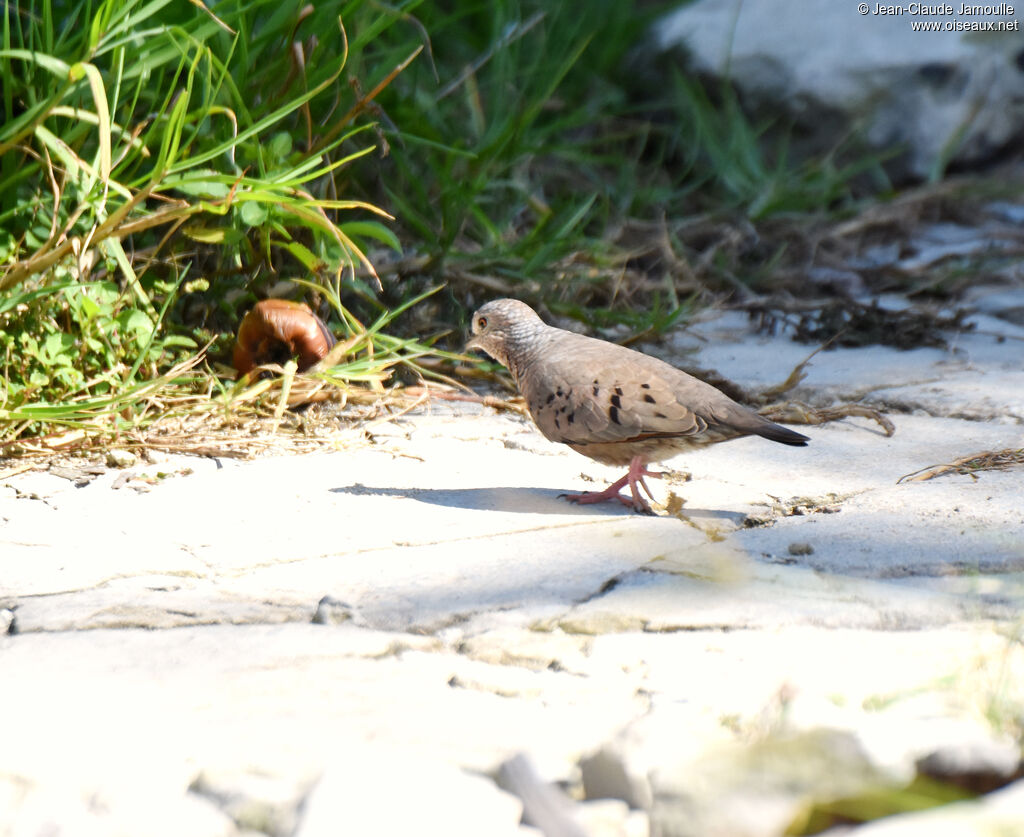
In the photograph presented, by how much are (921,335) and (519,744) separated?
10.7 ft

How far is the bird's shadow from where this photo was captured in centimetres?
271

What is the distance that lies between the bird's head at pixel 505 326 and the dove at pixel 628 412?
0.18m

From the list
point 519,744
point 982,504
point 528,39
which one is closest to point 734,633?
point 519,744

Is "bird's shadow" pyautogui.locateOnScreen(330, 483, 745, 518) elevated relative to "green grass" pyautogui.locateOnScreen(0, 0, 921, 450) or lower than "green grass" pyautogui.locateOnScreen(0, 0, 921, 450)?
lower

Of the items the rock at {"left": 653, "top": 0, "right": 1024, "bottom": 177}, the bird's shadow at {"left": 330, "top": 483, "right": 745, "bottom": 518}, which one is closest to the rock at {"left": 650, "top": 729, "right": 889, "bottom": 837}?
the bird's shadow at {"left": 330, "top": 483, "right": 745, "bottom": 518}

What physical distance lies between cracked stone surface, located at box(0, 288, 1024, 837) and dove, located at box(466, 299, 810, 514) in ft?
0.45

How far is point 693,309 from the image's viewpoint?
15.2 feet

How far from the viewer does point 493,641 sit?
1.88 metres

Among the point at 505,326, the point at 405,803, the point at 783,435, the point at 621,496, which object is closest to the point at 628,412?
the point at 621,496

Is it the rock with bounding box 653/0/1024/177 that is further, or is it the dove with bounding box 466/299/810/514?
the rock with bounding box 653/0/1024/177

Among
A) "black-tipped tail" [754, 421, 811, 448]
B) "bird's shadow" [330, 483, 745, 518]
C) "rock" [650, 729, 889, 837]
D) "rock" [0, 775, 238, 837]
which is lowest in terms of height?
"bird's shadow" [330, 483, 745, 518]

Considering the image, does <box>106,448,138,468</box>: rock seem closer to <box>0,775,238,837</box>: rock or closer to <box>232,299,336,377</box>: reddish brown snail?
<box>232,299,336,377</box>: reddish brown snail

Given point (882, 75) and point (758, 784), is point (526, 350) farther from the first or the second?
point (882, 75)

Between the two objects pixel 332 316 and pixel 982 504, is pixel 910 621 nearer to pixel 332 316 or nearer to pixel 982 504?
pixel 982 504
